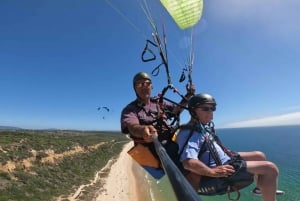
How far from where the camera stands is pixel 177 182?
128 cm

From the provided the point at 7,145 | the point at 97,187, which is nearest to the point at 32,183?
the point at 97,187

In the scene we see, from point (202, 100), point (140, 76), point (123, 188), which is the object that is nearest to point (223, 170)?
point (202, 100)

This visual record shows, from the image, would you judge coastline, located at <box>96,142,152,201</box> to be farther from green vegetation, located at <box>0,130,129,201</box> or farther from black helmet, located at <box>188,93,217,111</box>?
black helmet, located at <box>188,93,217,111</box>

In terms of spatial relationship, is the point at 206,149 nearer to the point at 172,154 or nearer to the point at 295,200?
the point at 172,154

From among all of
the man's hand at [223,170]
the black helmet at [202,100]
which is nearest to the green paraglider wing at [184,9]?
the black helmet at [202,100]

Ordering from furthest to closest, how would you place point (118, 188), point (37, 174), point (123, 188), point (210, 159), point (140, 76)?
point (123, 188)
point (118, 188)
point (37, 174)
point (140, 76)
point (210, 159)

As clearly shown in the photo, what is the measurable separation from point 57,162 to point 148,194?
1226cm

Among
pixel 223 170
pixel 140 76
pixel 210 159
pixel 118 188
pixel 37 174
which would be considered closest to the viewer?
pixel 223 170

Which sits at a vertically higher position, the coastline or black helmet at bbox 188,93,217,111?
black helmet at bbox 188,93,217,111

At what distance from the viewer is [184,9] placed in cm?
505

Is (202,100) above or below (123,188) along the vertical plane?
above

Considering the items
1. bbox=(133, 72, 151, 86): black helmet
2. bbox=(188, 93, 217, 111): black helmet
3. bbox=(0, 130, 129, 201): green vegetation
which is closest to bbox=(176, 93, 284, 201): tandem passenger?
bbox=(188, 93, 217, 111): black helmet

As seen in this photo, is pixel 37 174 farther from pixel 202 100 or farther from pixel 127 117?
pixel 202 100

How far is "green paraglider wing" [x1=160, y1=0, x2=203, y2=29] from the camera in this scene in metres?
4.90
